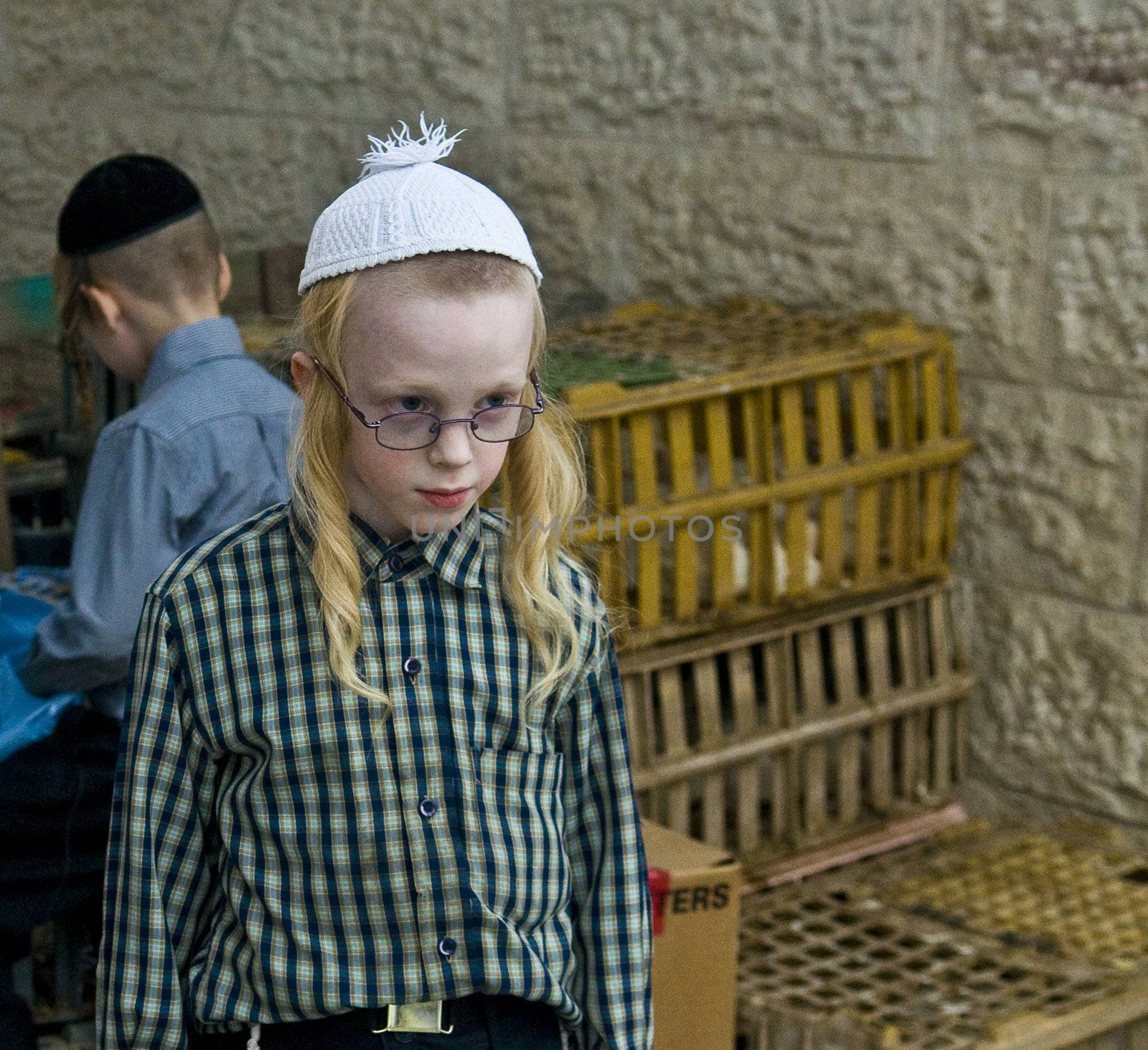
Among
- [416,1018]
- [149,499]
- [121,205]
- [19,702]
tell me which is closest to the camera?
[416,1018]

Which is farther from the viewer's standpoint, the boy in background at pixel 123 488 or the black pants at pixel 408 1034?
the boy in background at pixel 123 488

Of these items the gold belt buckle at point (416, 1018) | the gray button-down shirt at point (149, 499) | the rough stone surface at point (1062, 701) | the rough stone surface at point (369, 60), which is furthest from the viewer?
the rough stone surface at point (369, 60)

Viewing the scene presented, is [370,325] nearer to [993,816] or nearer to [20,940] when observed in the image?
[20,940]

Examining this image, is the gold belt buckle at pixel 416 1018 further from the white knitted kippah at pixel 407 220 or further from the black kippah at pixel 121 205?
the black kippah at pixel 121 205

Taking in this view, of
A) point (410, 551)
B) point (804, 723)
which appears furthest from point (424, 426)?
point (804, 723)

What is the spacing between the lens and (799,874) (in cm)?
296

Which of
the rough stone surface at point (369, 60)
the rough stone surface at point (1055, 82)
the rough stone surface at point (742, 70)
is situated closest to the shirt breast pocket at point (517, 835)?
the rough stone surface at point (1055, 82)

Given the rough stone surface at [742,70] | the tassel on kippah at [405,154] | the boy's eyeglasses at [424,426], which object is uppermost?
the rough stone surface at [742,70]

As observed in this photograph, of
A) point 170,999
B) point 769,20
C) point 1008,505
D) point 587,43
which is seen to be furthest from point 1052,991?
point 587,43

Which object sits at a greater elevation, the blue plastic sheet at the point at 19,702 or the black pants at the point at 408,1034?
the blue plastic sheet at the point at 19,702

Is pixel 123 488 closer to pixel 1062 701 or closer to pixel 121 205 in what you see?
pixel 121 205

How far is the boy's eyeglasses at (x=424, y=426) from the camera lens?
4.69ft

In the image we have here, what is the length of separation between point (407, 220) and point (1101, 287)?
1837 millimetres

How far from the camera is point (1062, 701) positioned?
3.08 m
